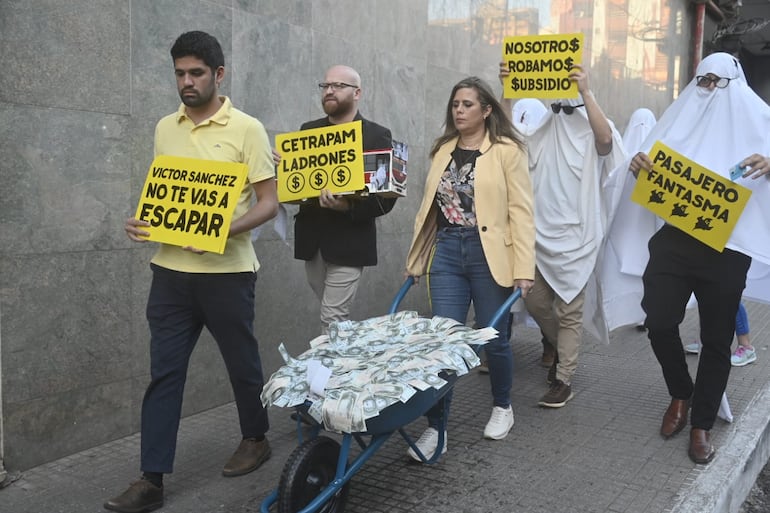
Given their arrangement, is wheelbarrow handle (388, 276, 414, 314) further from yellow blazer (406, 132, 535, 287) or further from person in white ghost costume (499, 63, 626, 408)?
person in white ghost costume (499, 63, 626, 408)

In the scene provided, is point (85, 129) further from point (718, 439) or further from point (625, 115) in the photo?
point (625, 115)

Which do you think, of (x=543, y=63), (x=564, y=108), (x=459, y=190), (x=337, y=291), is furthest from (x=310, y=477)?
(x=564, y=108)

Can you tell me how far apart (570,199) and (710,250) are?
4.01ft

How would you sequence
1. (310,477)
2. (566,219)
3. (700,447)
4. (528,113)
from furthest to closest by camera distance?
(528,113) < (566,219) < (700,447) < (310,477)

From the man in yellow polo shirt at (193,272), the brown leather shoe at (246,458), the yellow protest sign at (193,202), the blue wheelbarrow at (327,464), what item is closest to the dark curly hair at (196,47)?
the man in yellow polo shirt at (193,272)

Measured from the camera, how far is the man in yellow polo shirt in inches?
135

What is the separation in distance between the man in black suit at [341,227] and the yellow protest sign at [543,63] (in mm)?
1057

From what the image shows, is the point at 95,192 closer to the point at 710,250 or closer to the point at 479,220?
the point at 479,220

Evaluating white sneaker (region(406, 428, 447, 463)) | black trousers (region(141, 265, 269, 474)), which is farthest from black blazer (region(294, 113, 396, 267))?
white sneaker (region(406, 428, 447, 463))

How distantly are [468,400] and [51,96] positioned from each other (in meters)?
3.12

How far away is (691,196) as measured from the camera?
4.14m

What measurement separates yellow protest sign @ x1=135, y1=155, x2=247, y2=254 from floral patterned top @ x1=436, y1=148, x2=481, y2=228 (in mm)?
1302

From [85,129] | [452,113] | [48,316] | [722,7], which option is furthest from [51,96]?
[722,7]

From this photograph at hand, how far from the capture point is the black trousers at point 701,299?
13.5 ft
